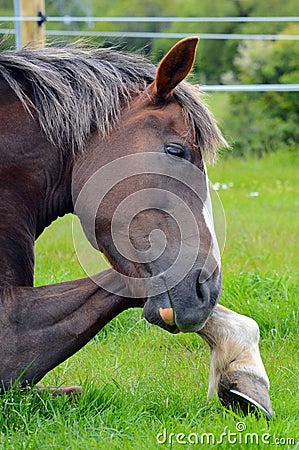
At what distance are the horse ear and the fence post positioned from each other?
4156mm

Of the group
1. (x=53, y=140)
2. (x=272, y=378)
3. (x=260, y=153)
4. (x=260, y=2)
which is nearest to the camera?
(x=53, y=140)

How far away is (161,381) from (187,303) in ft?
2.74

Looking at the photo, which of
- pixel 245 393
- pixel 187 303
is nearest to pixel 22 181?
pixel 187 303

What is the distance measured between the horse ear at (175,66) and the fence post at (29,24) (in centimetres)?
416

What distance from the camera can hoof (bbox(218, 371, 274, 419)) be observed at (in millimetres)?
3137

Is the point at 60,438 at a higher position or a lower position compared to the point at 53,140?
lower

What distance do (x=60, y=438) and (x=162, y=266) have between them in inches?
28.6

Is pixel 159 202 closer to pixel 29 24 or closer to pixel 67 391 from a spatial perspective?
pixel 67 391

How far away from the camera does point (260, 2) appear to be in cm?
2022

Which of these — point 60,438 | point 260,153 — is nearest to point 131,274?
point 60,438

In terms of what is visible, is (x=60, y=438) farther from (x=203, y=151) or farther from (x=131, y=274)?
(x=203, y=151)

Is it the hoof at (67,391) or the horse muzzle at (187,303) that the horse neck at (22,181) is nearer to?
the hoof at (67,391)

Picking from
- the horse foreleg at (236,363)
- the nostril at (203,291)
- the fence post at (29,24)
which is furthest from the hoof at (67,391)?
the fence post at (29,24)

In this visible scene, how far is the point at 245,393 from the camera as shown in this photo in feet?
10.4
